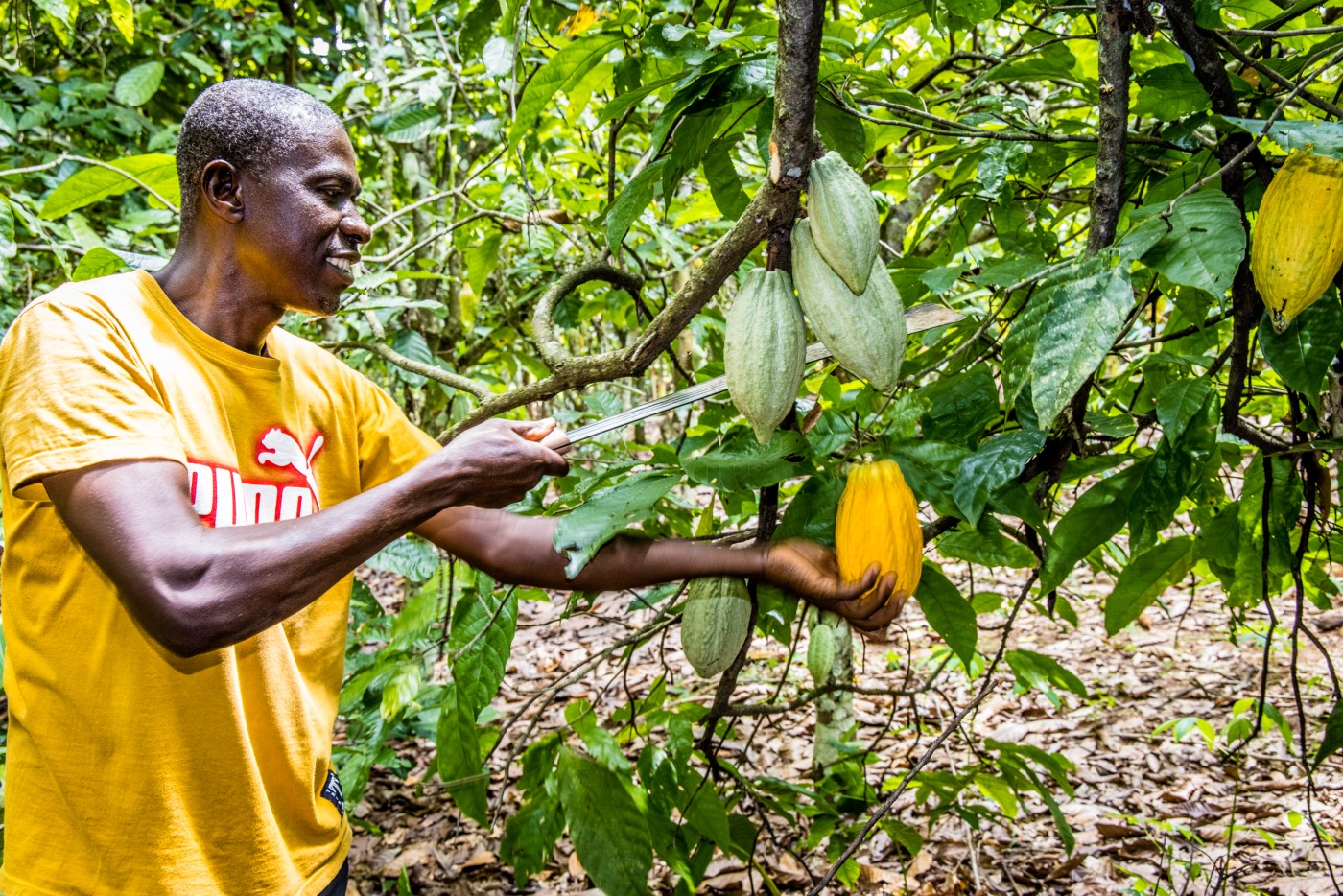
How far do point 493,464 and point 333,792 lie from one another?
75cm

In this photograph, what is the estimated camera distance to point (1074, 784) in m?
Answer: 2.71

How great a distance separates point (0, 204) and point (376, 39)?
1.87 m

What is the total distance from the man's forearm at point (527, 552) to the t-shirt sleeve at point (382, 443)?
13 cm

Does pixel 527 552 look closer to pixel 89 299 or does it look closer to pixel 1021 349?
pixel 89 299

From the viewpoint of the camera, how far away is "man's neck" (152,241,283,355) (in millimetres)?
1284

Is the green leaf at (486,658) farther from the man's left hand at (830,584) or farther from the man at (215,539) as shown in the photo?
the man's left hand at (830,584)

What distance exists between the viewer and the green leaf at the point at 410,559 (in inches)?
78.7

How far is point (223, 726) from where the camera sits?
3.94ft

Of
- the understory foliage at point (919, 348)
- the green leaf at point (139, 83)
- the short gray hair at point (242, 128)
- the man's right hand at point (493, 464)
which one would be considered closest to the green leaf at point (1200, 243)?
the understory foliage at point (919, 348)

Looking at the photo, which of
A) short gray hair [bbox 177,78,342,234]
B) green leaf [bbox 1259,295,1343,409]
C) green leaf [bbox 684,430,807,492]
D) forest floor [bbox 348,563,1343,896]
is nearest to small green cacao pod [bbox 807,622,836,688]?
forest floor [bbox 348,563,1343,896]

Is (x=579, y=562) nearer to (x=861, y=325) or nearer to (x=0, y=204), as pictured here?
(x=861, y=325)

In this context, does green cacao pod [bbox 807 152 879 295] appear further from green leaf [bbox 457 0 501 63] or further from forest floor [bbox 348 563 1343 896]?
green leaf [bbox 457 0 501 63]

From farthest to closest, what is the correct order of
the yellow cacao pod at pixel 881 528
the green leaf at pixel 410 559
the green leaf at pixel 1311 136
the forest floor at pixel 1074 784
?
the forest floor at pixel 1074 784 < the green leaf at pixel 410 559 < the yellow cacao pod at pixel 881 528 < the green leaf at pixel 1311 136

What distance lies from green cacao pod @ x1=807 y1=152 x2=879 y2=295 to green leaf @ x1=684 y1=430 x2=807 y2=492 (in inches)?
8.8
